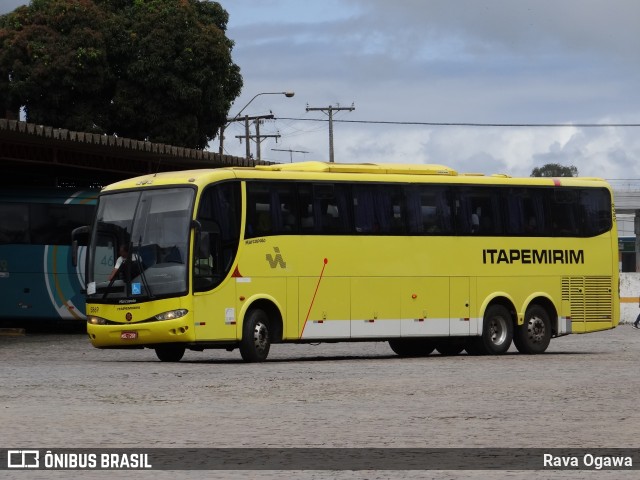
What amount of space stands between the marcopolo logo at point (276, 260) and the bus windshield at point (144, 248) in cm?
182

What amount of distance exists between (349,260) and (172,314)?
13.2 ft

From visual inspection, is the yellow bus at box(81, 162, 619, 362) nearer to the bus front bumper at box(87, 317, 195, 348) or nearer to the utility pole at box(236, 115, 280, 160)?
the bus front bumper at box(87, 317, 195, 348)

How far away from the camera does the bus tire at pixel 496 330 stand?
2842 centimetres

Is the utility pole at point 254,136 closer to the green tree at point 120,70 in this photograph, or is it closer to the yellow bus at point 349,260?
the green tree at point 120,70

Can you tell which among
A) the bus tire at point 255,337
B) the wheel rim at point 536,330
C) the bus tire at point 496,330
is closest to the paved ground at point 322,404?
the bus tire at point 255,337

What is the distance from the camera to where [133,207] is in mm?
24891

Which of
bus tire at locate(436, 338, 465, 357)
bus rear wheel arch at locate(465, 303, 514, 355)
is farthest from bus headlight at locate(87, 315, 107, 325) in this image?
bus rear wheel arch at locate(465, 303, 514, 355)

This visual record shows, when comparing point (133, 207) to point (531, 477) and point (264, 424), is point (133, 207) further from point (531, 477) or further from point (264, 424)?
point (531, 477)

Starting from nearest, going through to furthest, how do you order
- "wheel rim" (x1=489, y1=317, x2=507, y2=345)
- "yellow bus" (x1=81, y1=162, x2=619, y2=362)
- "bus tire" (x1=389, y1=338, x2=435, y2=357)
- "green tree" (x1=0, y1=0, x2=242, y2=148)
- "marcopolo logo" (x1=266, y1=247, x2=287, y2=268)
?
"yellow bus" (x1=81, y1=162, x2=619, y2=362) → "marcopolo logo" (x1=266, y1=247, x2=287, y2=268) → "wheel rim" (x1=489, y1=317, x2=507, y2=345) → "bus tire" (x1=389, y1=338, x2=435, y2=357) → "green tree" (x1=0, y1=0, x2=242, y2=148)

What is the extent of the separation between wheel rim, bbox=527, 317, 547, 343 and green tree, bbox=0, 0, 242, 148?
28068 millimetres

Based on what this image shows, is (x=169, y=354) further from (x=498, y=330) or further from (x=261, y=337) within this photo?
(x=498, y=330)

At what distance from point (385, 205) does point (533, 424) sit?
1344 cm

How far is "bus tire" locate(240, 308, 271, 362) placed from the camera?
24.8 m

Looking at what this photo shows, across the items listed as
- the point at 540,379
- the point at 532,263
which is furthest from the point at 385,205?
the point at 540,379
